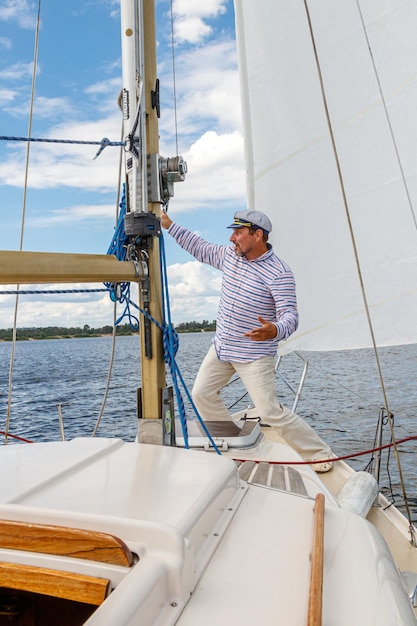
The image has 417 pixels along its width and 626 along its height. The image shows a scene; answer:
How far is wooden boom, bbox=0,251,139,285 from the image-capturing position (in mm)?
1904

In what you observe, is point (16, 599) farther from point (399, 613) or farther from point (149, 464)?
point (399, 613)

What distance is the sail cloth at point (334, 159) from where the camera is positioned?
466 centimetres

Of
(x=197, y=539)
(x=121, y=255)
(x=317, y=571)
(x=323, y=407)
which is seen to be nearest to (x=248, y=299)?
(x=121, y=255)

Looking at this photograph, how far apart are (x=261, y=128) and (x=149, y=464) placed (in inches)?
153

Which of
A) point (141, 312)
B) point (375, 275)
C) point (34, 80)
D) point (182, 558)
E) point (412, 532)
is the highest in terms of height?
point (34, 80)

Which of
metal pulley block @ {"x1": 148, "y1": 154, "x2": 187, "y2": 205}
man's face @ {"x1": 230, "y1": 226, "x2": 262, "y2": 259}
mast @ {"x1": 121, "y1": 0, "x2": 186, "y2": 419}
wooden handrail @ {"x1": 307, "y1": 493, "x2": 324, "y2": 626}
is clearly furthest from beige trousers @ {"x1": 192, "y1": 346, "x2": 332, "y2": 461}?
wooden handrail @ {"x1": 307, "y1": 493, "x2": 324, "y2": 626}

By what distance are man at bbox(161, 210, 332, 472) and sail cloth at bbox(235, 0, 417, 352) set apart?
1.28 metres

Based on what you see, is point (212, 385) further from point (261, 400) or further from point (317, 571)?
point (317, 571)

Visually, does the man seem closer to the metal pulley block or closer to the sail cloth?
the metal pulley block

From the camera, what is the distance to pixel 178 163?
9.33ft

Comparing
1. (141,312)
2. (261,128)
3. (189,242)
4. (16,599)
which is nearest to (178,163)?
(141,312)

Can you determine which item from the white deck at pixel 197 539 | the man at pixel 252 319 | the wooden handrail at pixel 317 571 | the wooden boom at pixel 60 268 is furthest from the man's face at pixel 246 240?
the wooden handrail at pixel 317 571

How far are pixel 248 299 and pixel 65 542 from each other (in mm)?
2770

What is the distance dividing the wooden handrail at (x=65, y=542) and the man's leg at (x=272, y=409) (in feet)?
8.63
